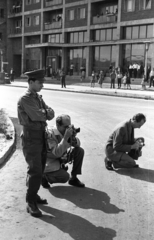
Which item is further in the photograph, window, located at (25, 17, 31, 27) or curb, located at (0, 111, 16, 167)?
window, located at (25, 17, 31, 27)

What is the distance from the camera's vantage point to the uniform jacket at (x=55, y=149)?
4254 millimetres

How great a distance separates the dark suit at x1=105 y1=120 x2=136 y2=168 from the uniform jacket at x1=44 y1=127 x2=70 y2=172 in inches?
51.1

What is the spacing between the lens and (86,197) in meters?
4.41

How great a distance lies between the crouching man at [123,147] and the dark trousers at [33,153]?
2.12m

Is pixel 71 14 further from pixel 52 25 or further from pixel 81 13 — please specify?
pixel 52 25

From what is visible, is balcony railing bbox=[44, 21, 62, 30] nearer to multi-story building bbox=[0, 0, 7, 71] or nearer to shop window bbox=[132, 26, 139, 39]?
multi-story building bbox=[0, 0, 7, 71]

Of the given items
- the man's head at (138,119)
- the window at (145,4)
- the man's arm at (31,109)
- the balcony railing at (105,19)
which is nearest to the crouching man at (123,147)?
the man's head at (138,119)

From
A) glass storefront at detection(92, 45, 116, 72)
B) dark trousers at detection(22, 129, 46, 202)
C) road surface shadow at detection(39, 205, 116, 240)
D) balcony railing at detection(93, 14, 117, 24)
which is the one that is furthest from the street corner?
balcony railing at detection(93, 14, 117, 24)

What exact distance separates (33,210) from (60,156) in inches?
39.7

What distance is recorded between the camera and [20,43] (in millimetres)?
58125

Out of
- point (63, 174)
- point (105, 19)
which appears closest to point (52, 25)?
point (105, 19)

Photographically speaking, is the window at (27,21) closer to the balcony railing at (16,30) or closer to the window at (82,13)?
the balcony railing at (16,30)

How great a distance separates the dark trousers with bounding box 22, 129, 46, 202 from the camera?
12.0ft

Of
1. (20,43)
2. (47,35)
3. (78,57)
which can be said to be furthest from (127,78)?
(20,43)
